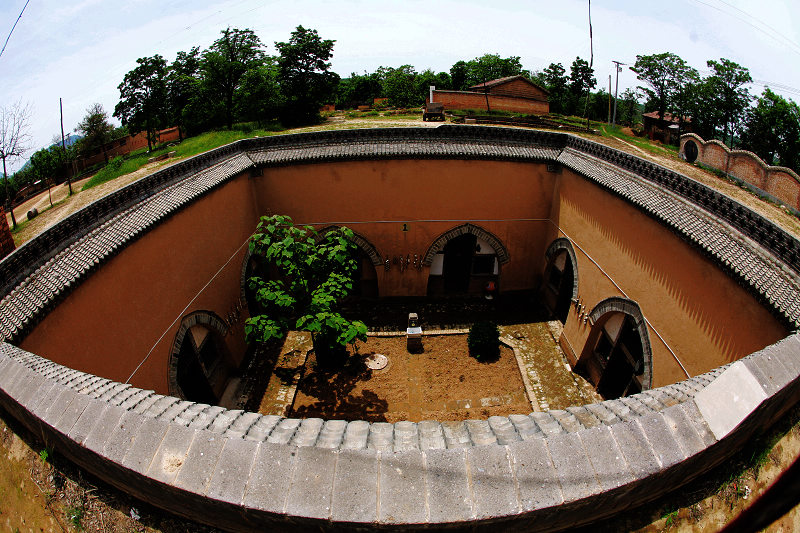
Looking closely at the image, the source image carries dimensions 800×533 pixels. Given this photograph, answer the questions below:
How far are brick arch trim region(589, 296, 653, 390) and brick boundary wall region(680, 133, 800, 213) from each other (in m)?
11.5

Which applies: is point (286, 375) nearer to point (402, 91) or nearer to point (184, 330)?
point (184, 330)

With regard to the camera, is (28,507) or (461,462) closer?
(461,462)

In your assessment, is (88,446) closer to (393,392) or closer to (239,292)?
(393,392)

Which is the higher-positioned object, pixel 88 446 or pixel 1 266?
pixel 1 266

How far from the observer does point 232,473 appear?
3.03m

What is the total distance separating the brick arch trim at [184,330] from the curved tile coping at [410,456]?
18.6 feet

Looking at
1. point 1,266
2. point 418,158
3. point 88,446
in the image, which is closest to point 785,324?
point 88,446

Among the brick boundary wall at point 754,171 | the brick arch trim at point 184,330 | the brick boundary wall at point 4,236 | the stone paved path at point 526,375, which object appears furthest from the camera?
the brick boundary wall at point 754,171

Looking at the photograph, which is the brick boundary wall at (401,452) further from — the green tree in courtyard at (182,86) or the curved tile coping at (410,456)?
the green tree in courtyard at (182,86)

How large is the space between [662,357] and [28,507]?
1034cm

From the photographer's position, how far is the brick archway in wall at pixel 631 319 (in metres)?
9.20

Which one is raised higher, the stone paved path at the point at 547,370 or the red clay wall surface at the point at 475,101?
the red clay wall surface at the point at 475,101

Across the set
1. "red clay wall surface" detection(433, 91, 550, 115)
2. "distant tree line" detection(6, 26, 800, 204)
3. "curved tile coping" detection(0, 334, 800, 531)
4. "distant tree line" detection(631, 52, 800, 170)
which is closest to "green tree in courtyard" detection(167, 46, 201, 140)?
"distant tree line" detection(6, 26, 800, 204)

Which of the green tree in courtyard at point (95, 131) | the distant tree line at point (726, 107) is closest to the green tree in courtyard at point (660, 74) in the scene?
the distant tree line at point (726, 107)
